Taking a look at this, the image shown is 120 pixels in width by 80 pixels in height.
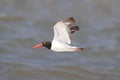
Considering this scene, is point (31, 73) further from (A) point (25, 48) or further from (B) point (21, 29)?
(B) point (21, 29)

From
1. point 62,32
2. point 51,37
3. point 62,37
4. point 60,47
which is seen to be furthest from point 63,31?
point 51,37

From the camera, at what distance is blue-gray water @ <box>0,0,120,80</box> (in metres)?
14.8

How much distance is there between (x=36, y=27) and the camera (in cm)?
1822

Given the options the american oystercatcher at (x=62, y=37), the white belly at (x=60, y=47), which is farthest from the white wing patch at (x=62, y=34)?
the white belly at (x=60, y=47)

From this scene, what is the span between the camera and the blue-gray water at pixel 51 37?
1476 centimetres

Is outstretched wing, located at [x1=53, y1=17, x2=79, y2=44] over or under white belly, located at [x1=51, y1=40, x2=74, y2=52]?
over

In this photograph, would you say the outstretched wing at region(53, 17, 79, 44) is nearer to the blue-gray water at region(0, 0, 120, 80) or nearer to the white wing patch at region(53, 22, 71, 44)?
the white wing patch at region(53, 22, 71, 44)

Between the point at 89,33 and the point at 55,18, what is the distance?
173 cm

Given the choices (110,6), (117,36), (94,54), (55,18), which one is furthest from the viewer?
(110,6)

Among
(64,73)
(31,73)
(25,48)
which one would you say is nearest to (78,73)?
(64,73)

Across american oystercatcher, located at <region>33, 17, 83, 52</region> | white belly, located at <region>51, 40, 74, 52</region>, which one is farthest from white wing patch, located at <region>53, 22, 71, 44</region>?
white belly, located at <region>51, 40, 74, 52</region>

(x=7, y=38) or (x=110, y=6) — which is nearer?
(x=7, y=38)

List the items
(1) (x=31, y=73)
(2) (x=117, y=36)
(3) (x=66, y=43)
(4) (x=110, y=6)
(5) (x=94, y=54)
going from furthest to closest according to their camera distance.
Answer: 1. (4) (x=110, y=6)
2. (2) (x=117, y=36)
3. (5) (x=94, y=54)
4. (1) (x=31, y=73)
5. (3) (x=66, y=43)

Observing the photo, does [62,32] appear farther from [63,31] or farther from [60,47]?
[60,47]
